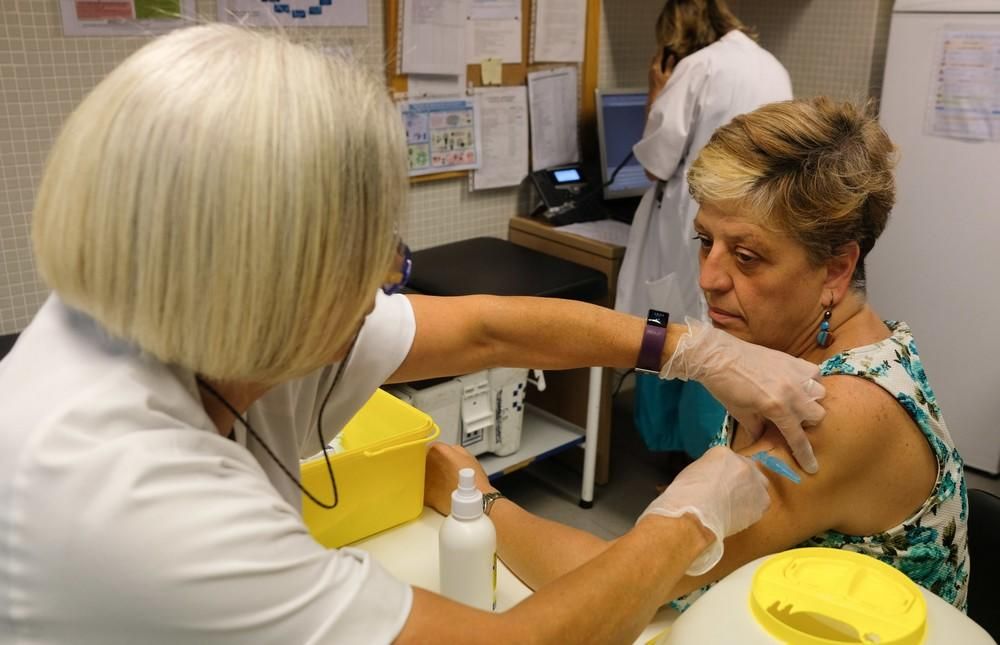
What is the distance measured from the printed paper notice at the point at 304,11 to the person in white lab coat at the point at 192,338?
1.71m

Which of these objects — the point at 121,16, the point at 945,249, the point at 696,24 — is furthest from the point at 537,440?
the point at 121,16

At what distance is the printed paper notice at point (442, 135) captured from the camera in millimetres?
2742

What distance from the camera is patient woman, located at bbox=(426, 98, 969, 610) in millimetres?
1161

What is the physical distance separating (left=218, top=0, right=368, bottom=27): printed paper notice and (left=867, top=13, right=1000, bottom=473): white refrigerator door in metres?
1.83

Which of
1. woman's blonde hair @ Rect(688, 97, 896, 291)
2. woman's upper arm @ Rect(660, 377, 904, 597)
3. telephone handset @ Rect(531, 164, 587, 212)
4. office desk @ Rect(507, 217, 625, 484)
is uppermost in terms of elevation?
woman's blonde hair @ Rect(688, 97, 896, 291)

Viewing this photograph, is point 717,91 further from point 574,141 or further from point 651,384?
point 651,384

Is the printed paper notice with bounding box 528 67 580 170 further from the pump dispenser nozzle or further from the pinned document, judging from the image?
the pump dispenser nozzle

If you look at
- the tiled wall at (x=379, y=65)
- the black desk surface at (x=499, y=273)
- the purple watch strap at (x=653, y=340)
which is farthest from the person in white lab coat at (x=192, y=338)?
the black desk surface at (x=499, y=273)

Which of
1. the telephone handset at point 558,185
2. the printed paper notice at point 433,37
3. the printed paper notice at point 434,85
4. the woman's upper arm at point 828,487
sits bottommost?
the woman's upper arm at point 828,487

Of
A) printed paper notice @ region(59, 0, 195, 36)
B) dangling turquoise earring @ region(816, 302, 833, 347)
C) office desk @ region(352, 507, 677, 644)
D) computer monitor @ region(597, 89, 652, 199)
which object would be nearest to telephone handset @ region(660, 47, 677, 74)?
computer monitor @ region(597, 89, 652, 199)

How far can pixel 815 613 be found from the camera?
81 centimetres

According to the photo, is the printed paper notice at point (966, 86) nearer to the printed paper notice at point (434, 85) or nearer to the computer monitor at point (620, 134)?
the computer monitor at point (620, 134)

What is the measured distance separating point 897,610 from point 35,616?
0.72m

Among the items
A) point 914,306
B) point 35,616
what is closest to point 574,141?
point 914,306
